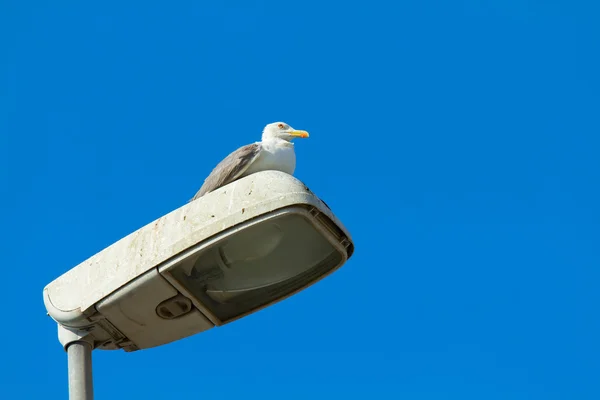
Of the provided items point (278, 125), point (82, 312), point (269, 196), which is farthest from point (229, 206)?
point (278, 125)

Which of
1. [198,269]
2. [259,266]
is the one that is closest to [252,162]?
[259,266]

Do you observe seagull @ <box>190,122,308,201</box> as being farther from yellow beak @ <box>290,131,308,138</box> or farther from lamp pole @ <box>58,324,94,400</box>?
lamp pole @ <box>58,324,94,400</box>

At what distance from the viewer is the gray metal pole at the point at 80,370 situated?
497 cm

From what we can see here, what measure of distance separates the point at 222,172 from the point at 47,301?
3.40 m

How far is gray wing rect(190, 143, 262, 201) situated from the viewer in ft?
27.9

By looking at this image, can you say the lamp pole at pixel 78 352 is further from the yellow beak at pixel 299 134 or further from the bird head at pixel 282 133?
the yellow beak at pixel 299 134

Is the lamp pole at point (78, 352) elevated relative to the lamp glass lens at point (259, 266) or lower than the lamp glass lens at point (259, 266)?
lower

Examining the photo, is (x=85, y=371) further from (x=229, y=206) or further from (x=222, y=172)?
(x=222, y=172)

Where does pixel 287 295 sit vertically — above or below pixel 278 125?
below

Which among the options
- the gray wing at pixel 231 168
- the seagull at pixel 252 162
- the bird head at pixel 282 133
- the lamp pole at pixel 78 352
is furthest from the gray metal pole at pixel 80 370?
the bird head at pixel 282 133

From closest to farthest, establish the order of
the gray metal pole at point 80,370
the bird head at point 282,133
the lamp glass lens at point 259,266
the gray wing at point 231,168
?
the gray metal pole at point 80,370 < the lamp glass lens at point 259,266 < the gray wing at point 231,168 < the bird head at point 282,133

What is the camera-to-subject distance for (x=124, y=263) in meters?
5.18

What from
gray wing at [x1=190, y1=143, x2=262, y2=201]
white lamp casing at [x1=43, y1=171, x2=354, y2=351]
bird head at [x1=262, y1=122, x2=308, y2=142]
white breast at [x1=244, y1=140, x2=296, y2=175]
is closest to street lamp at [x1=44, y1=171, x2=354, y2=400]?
white lamp casing at [x1=43, y1=171, x2=354, y2=351]

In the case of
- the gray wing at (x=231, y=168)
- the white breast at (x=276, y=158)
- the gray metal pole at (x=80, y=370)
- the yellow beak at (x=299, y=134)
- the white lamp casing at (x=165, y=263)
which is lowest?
the gray metal pole at (x=80, y=370)
